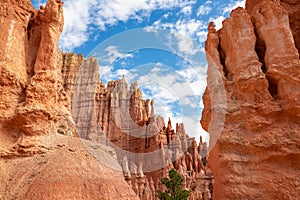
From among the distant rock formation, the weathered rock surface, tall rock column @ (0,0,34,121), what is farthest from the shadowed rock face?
the distant rock formation

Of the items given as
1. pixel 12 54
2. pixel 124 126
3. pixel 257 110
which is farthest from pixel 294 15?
pixel 124 126

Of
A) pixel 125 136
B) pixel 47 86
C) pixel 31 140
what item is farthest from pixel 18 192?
pixel 125 136

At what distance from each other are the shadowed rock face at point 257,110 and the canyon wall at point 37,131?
18.0 ft

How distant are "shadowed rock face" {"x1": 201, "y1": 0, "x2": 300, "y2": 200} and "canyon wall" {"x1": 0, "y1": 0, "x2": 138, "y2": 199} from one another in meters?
5.49

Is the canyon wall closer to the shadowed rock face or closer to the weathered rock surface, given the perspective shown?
the weathered rock surface

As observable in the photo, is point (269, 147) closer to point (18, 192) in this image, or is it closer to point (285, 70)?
point (285, 70)

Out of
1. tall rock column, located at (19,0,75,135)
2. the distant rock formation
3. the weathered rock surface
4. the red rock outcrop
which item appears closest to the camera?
the weathered rock surface

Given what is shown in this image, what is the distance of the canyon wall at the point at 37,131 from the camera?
10602 mm

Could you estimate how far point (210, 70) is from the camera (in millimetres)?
12234

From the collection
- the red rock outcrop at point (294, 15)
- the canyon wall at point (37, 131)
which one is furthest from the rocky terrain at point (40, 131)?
the red rock outcrop at point (294, 15)

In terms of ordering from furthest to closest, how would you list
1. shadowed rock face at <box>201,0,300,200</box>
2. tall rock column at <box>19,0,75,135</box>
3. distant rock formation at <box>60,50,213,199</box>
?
distant rock formation at <box>60,50,213,199</box>, tall rock column at <box>19,0,75,135</box>, shadowed rock face at <box>201,0,300,200</box>

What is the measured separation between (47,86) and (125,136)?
179 feet

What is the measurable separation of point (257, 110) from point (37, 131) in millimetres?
10081

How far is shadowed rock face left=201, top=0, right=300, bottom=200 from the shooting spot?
9406 mm
